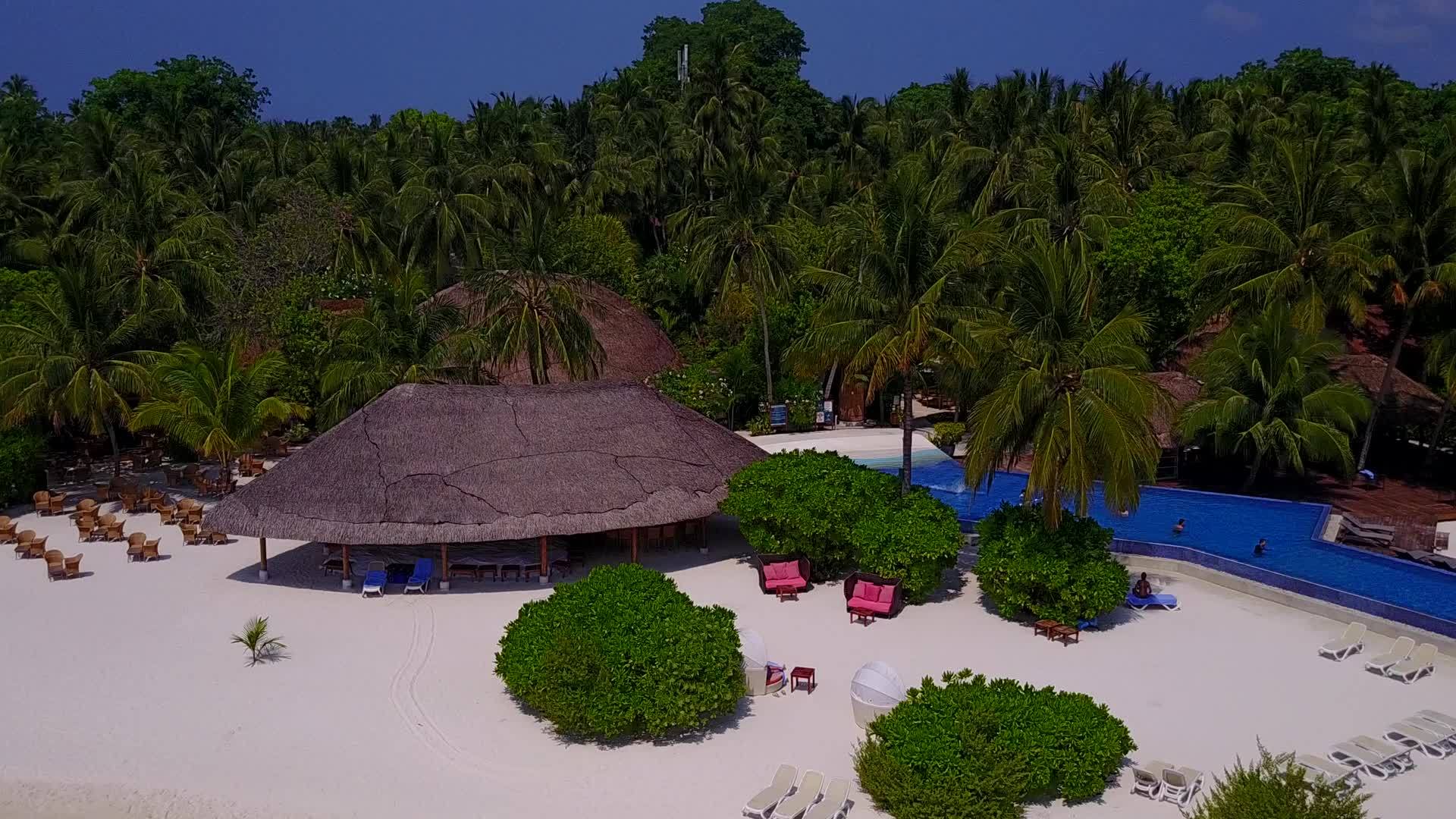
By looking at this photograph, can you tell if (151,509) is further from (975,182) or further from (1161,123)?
(1161,123)

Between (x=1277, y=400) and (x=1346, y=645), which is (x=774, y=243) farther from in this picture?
(x=1346, y=645)

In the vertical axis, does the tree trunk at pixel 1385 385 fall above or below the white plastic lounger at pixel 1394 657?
above

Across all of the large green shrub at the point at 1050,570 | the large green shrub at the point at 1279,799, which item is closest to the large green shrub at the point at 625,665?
the large green shrub at the point at 1050,570

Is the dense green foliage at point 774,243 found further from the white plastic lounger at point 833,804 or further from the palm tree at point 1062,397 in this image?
the white plastic lounger at point 833,804

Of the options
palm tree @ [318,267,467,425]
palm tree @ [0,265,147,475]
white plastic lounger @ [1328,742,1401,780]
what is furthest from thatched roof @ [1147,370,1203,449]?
palm tree @ [0,265,147,475]

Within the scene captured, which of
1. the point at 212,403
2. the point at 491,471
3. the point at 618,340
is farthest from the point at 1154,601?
the point at 618,340

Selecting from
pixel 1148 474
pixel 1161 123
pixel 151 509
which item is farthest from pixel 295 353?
pixel 1161 123
